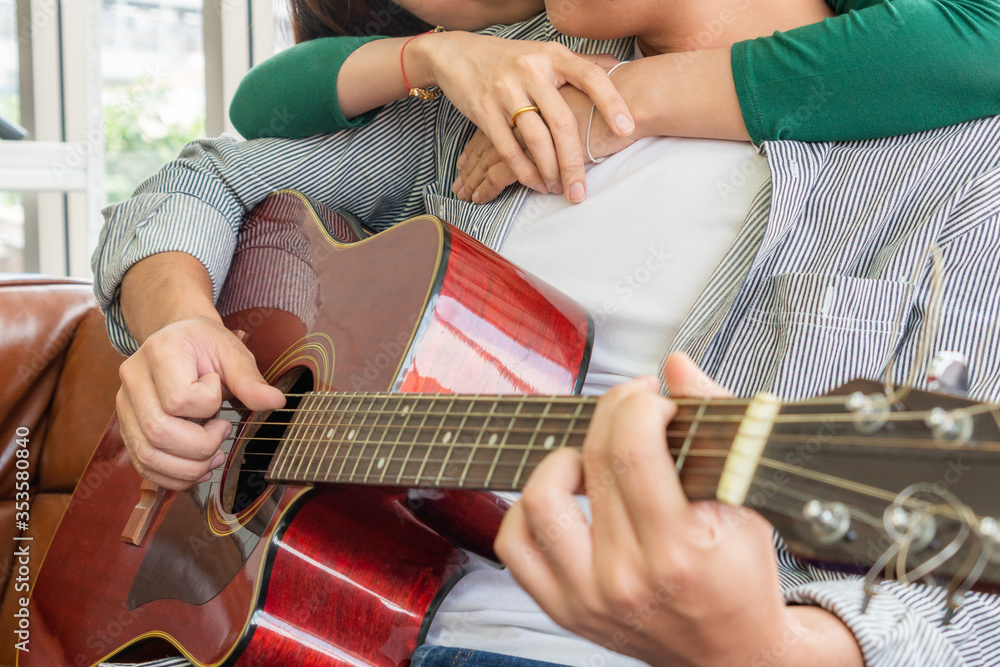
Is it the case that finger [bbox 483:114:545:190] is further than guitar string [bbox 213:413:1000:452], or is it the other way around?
finger [bbox 483:114:545:190]

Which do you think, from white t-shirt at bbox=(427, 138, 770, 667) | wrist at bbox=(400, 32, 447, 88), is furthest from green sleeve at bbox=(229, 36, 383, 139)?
white t-shirt at bbox=(427, 138, 770, 667)

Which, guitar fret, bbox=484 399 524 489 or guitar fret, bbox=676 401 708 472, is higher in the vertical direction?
guitar fret, bbox=676 401 708 472

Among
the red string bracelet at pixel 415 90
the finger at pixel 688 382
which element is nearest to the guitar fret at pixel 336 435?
the finger at pixel 688 382

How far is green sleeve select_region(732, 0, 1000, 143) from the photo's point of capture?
28.9 inches

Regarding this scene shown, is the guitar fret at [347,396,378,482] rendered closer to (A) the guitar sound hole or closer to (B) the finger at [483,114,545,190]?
(A) the guitar sound hole

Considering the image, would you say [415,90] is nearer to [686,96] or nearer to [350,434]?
[686,96]

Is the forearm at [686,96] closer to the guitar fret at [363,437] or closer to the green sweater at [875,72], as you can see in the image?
the green sweater at [875,72]

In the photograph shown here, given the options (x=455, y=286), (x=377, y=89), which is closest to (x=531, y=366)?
(x=455, y=286)

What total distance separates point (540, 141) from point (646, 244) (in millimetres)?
175

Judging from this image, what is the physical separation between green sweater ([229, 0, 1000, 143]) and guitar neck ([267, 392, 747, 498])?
475mm

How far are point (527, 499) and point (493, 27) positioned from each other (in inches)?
38.0

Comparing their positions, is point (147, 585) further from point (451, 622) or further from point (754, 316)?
point (754, 316)

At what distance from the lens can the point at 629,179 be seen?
2.87ft

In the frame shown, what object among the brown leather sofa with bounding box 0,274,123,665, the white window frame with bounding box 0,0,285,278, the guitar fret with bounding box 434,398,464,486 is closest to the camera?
the guitar fret with bounding box 434,398,464,486
